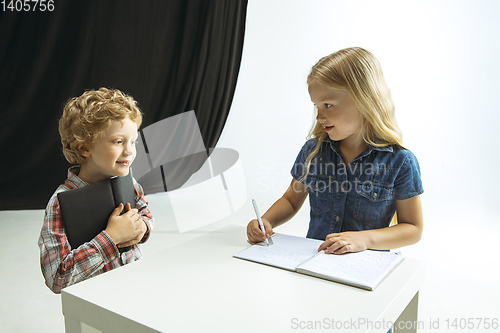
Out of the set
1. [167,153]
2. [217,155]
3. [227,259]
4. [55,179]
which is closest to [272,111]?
[217,155]

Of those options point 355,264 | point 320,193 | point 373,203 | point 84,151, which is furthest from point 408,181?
point 84,151

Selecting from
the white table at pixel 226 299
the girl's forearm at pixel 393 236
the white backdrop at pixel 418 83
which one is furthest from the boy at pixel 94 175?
the white backdrop at pixel 418 83

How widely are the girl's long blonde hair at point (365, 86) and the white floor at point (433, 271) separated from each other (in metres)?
0.77

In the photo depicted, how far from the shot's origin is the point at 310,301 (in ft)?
2.09

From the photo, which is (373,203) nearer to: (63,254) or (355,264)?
(355,264)

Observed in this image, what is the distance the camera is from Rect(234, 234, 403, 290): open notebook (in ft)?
2.32

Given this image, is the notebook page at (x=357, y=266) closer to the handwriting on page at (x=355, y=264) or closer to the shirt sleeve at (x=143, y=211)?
the handwriting on page at (x=355, y=264)

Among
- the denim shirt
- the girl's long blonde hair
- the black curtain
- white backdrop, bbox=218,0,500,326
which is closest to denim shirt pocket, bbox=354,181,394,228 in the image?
the denim shirt

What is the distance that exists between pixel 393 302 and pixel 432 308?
103 centimetres

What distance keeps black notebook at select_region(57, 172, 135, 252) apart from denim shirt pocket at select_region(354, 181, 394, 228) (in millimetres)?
599

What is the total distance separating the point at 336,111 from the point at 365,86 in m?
0.10

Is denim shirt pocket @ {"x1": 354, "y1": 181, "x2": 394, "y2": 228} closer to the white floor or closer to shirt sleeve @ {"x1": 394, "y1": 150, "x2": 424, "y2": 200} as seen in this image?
shirt sleeve @ {"x1": 394, "y1": 150, "x2": 424, "y2": 200}

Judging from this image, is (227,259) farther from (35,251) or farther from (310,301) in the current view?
(35,251)

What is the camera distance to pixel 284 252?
0.86 metres
